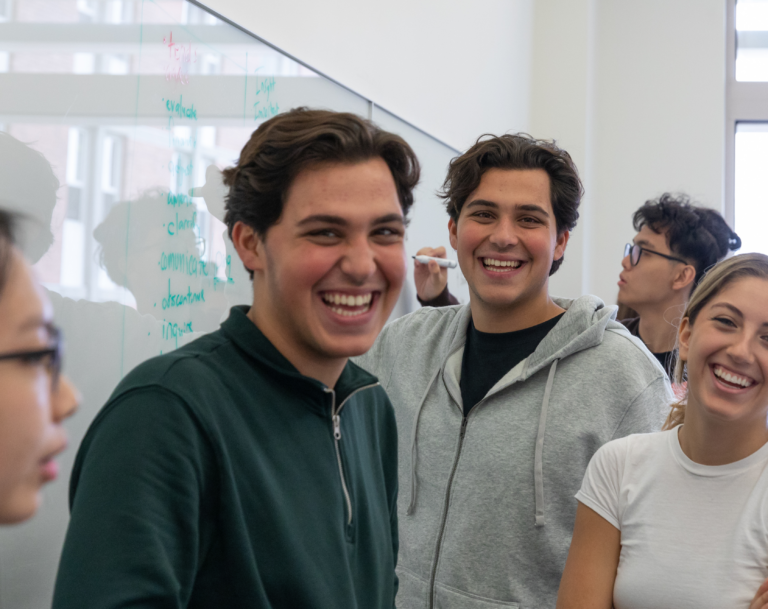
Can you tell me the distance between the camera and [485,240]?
1.65 m

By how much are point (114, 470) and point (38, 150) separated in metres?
0.76

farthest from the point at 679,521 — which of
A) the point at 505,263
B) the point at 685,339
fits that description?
the point at 505,263

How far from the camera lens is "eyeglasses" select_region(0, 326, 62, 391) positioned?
0.75 ft

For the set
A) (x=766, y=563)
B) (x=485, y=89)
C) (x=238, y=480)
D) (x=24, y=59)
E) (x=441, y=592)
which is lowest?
(x=441, y=592)

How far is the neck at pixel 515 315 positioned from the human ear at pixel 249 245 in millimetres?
→ 824

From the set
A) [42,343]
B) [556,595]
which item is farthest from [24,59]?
[556,595]

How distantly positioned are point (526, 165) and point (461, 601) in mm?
998

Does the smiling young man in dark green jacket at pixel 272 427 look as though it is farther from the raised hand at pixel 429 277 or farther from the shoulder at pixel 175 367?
the raised hand at pixel 429 277

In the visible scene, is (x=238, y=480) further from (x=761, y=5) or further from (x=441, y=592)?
(x=761, y=5)

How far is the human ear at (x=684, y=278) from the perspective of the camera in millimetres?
2791

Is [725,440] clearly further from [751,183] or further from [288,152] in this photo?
[751,183]

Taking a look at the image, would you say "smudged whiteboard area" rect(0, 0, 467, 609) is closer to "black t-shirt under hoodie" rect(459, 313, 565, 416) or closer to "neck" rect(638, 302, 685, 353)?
"black t-shirt under hoodie" rect(459, 313, 565, 416)

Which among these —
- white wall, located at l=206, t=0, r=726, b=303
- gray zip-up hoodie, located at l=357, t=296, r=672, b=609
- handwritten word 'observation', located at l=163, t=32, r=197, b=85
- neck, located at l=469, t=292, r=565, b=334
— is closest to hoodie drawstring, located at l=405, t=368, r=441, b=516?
gray zip-up hoodie, located at l=357, t=296, r=672, b=609

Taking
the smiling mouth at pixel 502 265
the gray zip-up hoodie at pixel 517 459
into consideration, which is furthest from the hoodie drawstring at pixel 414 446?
the smiling mouth at pixel 502 265
